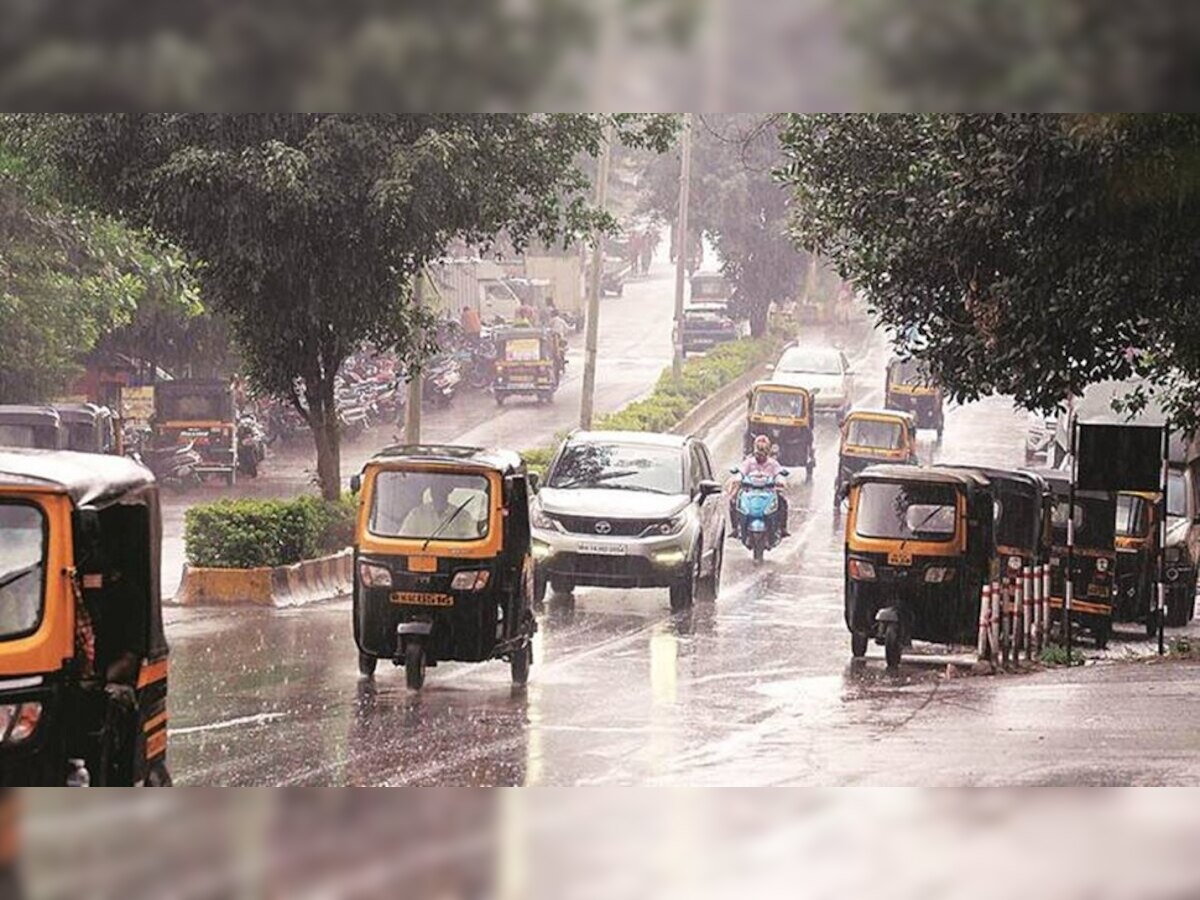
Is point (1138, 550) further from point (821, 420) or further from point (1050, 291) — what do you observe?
point (1050, 291)

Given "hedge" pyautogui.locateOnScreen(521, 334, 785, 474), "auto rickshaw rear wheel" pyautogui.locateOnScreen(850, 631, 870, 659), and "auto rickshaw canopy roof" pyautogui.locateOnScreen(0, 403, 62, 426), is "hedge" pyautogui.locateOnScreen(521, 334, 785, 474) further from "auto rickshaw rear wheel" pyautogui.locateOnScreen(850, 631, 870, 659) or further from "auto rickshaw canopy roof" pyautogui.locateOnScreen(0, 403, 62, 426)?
"auto rickshaw canopy roof" pyautogui.locateOnScreen(0, 403, 62, 426)

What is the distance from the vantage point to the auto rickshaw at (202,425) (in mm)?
14828

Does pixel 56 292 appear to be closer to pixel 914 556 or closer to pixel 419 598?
pixel 419 598

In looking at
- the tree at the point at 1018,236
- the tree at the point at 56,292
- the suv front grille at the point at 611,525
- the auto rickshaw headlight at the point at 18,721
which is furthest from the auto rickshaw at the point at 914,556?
the auto rickshaw headlight at the point at 18,721

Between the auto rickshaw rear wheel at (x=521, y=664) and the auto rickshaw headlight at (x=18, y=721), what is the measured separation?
509 cm

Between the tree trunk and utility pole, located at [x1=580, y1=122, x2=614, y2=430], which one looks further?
utility pole, located at [x1=580, y1=122, x2=614, y2=430]

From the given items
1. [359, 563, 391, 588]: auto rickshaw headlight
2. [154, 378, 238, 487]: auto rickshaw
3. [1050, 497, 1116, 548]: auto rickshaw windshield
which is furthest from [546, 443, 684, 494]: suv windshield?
[1050, 497, 1116, 548]: auto rickshaw windshield

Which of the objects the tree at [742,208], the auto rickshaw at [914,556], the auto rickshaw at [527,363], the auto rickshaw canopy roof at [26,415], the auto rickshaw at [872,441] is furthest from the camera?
the auto rickshaw canopy roof at [26,415]

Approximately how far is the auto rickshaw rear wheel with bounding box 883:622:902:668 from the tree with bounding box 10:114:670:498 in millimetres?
3265

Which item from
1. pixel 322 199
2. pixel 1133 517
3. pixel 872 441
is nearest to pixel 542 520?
pixel 872 441

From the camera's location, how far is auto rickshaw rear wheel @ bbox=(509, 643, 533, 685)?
1317 centimetres

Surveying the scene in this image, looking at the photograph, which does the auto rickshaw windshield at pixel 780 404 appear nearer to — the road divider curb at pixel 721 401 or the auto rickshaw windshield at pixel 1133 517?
the road divider curb at pixel 721 401

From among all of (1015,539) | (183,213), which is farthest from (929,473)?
(183,213)
